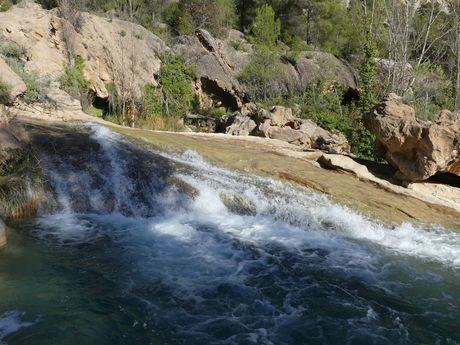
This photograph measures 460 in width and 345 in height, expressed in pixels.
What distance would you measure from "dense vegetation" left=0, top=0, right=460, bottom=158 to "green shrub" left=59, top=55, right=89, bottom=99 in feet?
0.13

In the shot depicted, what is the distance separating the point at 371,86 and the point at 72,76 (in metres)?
11.5

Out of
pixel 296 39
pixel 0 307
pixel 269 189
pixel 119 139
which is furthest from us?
pixel 296 39

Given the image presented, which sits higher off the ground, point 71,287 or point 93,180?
point 93,180

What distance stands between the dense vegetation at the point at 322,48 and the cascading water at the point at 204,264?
597 centimetres

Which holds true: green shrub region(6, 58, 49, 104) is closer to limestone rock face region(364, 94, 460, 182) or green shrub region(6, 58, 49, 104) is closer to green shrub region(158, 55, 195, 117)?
green shrub region(158, 55, 195, 117)

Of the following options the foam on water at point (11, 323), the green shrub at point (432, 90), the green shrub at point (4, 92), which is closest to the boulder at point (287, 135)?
the green shrub at point (4, 92)

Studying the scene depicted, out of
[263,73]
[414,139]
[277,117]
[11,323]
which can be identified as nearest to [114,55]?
[277,117]

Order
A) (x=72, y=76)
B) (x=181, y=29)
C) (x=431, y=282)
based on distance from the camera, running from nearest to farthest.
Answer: (x=431, y=282), (x=72, y=76), (x=181, y=29)

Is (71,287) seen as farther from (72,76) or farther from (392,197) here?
(72,76)

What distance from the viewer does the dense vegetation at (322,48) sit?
18.1 m

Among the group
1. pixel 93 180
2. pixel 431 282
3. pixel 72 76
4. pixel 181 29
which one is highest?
pixel 181 29

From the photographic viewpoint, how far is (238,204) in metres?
8.93

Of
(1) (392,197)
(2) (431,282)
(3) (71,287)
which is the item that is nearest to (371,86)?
(1) (392,197)

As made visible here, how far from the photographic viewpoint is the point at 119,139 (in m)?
10.4
